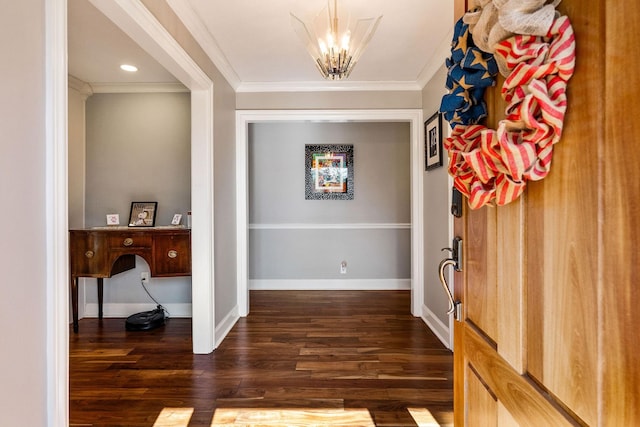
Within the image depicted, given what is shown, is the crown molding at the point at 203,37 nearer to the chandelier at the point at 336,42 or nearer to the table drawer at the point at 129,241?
the chandelier at the point at 336,42

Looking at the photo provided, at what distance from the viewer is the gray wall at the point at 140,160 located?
339 centimetres

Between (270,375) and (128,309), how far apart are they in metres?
2.03

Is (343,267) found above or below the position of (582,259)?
below

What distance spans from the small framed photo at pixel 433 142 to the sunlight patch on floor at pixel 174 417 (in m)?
2.53

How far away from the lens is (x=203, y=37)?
2.44 m

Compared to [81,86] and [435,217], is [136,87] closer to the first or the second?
[81,86]

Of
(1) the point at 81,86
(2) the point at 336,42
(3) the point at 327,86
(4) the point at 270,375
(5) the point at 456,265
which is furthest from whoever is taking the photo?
(3) the point at 327,86

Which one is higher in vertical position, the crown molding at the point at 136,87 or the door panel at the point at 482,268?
the crown molding at the point at 136,87

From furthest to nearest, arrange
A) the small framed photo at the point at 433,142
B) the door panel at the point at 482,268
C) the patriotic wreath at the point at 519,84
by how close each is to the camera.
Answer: the small framed photo at the point at 433,142 < the door panel at the point at 482,268 < the patriotic wreath at the point at 519,84

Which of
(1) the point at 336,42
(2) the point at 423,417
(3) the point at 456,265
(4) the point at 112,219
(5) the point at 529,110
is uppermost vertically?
(1) the point at 336,42

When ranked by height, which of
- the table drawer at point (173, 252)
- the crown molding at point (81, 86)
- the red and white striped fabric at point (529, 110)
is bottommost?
the table drawer at point (173, 252)

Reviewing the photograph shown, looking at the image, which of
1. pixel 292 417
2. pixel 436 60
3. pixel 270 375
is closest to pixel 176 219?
pixel 270 375

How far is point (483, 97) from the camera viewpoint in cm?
84

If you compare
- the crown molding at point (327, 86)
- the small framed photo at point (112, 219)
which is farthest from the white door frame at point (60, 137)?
the small framed photo at point (112, 219)
